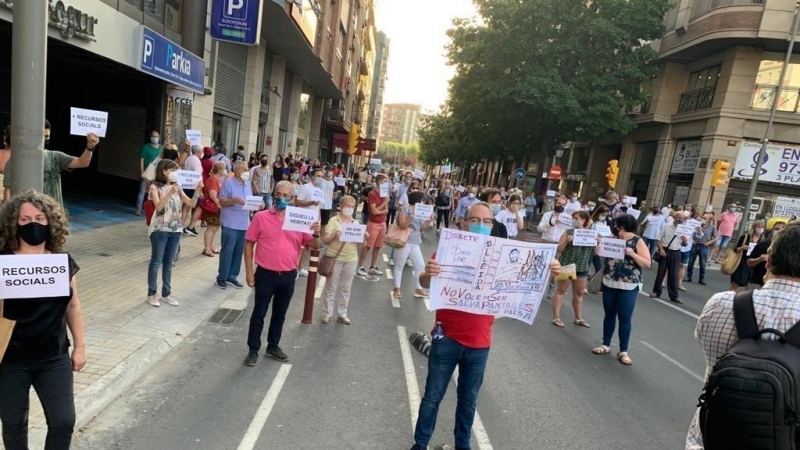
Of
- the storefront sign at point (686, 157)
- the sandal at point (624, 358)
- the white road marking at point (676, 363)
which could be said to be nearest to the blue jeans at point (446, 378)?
the sandal at point (624, 358)

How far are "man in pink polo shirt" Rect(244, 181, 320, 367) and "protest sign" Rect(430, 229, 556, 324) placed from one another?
2.37m

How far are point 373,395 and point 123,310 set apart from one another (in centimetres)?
331

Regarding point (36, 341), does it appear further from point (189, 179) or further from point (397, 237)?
point (397, 237)

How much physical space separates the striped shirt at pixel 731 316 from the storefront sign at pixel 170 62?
37.3ft

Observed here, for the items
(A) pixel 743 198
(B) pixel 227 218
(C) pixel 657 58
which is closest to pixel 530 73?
(C) pixel 657 58

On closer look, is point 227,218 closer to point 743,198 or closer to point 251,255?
point 251,255

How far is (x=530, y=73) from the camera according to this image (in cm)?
2644

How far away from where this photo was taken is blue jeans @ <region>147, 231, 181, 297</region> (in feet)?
20.8

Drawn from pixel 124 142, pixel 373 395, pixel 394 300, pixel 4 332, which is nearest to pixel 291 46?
pixel 124 142

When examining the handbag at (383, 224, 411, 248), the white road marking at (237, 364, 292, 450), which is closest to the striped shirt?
the white road marking at (237, 364, 292, 450)

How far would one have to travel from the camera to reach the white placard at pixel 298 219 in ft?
17.6

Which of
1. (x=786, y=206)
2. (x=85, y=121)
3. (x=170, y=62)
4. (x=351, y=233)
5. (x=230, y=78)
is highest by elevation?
(x=230, y=78)

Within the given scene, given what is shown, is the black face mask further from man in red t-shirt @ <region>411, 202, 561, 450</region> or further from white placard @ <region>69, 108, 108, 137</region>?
white placard @ <region>69, 108, 108, 137</region>

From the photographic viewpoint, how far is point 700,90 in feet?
86.1
